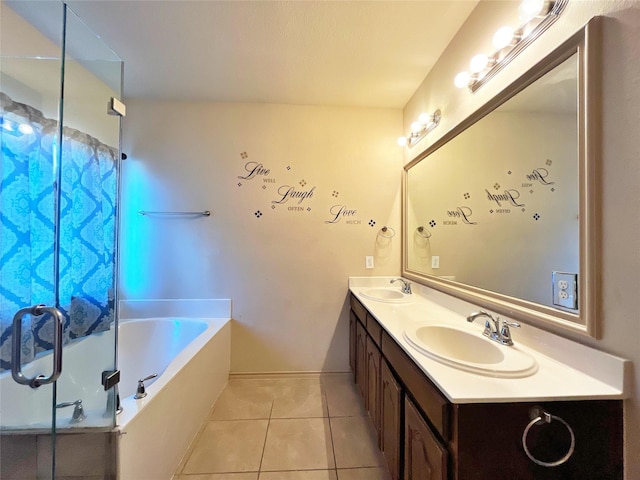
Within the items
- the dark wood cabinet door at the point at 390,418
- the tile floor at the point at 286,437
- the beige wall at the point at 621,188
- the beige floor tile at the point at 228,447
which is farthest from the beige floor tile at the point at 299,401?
the beige wall at the point at 621,188

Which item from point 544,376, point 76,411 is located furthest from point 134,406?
point 544,376

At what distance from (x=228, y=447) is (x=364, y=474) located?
0.82 metres

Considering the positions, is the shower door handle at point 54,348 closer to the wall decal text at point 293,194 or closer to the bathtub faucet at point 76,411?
the bathtub faucet at point 76,411

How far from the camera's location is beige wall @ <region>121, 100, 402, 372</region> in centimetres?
221

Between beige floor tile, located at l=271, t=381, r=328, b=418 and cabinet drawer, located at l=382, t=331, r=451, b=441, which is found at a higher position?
cabinet drawer, located at l=382, t=331, r=451, b=441

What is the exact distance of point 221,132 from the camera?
2.25 metres

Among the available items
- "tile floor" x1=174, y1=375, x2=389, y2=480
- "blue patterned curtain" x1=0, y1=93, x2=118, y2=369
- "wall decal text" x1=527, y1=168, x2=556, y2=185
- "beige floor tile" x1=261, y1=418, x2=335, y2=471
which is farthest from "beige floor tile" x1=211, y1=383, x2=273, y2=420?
"wall decal text" x1=527, y1=168, x2=556, y2=185

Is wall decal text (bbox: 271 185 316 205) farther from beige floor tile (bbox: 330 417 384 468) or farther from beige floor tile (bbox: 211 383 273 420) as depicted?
beige floor tile (bbox: 330 417 384 468)

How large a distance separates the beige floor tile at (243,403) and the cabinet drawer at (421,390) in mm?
1205

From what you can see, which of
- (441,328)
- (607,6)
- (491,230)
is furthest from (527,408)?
(607,6)

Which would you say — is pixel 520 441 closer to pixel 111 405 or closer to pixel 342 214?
pixel 111 405

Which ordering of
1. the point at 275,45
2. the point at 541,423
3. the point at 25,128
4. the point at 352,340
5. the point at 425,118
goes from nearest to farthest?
1. the point at 541,423
2. the point at 25,128
3. the point at 275,45
4. the point at 425,118
5. the point at 352,340

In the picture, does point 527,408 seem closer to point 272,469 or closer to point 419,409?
point 419,409

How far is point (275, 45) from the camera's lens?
1.60 metres
